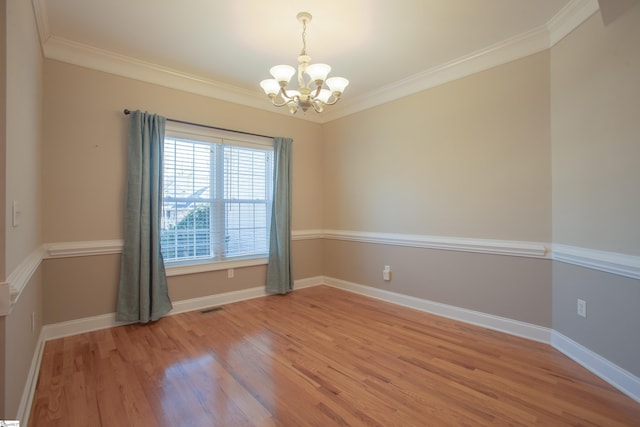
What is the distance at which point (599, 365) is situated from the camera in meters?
2.18

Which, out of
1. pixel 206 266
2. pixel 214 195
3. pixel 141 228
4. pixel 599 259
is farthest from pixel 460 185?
pixel 141 228

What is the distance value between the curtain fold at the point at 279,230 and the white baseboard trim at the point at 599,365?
119 inches

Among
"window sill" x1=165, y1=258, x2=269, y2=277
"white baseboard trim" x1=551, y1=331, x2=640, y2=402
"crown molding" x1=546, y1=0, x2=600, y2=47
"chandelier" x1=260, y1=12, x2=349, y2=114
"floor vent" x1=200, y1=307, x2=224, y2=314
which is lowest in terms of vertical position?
"floor vent" x1=200, y1=307, x2=224, y2=314

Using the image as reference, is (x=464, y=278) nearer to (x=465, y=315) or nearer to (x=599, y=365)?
(x=465, y=315)

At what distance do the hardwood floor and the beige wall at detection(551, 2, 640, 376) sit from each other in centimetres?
40

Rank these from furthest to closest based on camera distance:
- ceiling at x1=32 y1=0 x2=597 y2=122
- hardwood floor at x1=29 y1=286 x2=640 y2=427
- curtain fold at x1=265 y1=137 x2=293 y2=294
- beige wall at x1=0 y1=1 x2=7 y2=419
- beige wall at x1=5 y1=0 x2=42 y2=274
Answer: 1. curtain fold at x1=265 y1=137 x2=293 y2=294
2. ceiling at x1=32 y1=0 x2=597 y2=122
3. hardwood floor at x1=29 y1=286 x2=640 y2=427
4. beige wall at x1=5 y1=0 x2=42 y2=274
5. beige wall at x1=0 y1=1 x2=7 y2=419

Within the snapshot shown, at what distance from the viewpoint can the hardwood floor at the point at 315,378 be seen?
1780 millimetres

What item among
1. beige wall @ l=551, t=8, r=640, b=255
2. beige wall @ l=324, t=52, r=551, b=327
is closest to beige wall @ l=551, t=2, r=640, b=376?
beige wall @ l=551, t=8, r=640, b=255

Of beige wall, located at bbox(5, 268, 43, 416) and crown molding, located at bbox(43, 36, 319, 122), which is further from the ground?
crown molding, located at bbox(43, 36, 319, 122)

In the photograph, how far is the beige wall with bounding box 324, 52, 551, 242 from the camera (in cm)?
277

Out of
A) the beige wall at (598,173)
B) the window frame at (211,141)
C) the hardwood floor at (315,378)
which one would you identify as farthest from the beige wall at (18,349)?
the beige wall at (598,173)

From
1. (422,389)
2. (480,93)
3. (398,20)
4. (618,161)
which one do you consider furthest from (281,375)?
(480,93)

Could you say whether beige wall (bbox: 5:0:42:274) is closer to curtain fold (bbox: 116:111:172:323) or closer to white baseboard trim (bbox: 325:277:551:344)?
curtain fold (bbox: 116:111:172:323)

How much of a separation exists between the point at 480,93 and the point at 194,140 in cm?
318
